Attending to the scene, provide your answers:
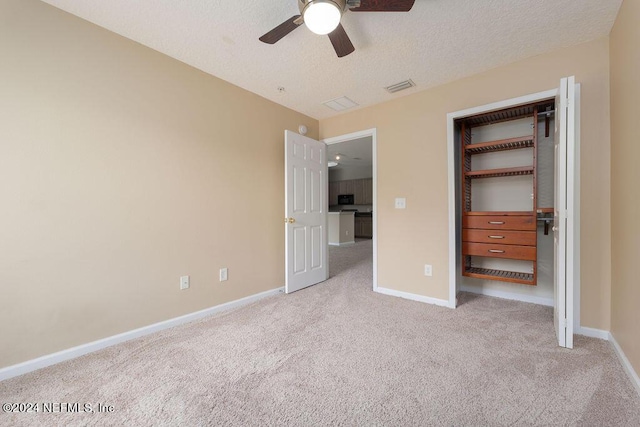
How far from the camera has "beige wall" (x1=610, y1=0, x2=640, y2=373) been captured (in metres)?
1.45

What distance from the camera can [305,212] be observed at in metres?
3.28

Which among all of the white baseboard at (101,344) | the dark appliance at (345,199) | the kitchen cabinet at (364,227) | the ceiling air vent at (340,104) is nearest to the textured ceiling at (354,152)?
the dark appliance at (345,199)

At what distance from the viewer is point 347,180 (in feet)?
30.0

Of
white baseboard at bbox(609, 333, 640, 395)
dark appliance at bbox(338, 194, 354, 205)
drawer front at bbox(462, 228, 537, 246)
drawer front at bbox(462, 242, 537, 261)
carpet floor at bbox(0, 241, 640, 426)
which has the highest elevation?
dark appliance at bbox(338, 194, 354, 205)

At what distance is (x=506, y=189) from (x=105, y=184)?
376cm

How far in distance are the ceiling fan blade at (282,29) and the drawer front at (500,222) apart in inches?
93.2

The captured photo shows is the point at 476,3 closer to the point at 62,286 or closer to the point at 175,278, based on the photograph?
the point at 175,278

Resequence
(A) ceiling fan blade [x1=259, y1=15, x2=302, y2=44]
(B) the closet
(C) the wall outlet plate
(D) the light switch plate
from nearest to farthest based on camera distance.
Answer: (A) ceiling fan blade [x1=259, y1=15, x2=302, y2=44]
(C) the wall outlet plate
(B) the closet
(D) the light switch plate

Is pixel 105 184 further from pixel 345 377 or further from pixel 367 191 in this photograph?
pixel 367 191

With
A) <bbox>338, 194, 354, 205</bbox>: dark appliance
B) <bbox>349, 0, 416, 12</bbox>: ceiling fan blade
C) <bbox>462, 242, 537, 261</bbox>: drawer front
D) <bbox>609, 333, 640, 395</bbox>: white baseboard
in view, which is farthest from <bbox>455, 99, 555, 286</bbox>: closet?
<bbox>338, 194, 354, 205</bbox>: dark appliance

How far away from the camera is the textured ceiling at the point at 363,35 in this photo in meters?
1.69

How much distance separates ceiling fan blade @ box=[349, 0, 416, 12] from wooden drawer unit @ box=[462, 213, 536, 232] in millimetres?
2046

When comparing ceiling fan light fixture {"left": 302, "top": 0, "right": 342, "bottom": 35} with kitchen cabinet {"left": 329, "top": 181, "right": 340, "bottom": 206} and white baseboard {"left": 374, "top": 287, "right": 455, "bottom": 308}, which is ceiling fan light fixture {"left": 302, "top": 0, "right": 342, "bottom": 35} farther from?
kitchen cabinet {"left": 329, "top": 181, "right": 340, "bottom": 206}

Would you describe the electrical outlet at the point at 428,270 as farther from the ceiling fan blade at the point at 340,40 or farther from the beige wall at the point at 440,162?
the ceiling fan blade at the point at 340,40
